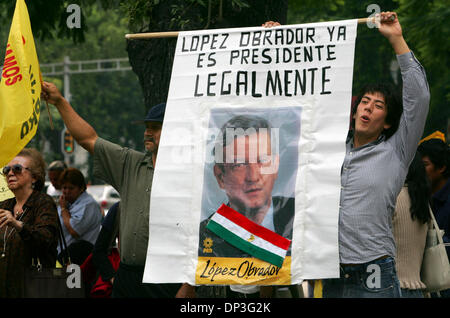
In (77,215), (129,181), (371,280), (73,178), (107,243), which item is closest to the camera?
(371,280)

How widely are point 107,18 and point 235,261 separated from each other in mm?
39677

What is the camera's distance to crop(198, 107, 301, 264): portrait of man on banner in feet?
14.9

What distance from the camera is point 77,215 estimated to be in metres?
7.95

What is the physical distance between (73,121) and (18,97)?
0.37 metres

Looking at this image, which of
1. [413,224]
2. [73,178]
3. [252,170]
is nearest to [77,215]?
[73,178]

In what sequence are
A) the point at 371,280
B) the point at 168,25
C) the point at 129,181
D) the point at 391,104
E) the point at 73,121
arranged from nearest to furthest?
the point at 371,280
the point at 391,104
the point at 73,121
the point at 129,181
the point at 168,25

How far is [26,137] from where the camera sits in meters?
5.10

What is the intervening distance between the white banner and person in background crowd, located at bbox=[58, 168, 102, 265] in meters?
2.98

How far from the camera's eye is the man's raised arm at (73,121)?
501 centimetres

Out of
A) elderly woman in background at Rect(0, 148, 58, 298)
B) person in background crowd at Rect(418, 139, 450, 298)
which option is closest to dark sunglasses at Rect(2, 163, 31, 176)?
elderly woman in background at Rect(0, 148, 58, 298)

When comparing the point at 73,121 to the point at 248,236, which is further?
the point at 73,121

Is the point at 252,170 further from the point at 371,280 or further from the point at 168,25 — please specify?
the point at 168,25

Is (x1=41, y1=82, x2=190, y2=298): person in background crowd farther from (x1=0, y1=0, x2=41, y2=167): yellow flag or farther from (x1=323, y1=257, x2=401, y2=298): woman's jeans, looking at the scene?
(x1=323, y1=257, x2=401, y2=298): woman's jeans
